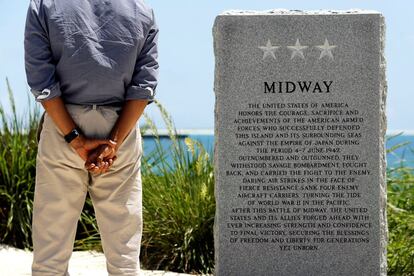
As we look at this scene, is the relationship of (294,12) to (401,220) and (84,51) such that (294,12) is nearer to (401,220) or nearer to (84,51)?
(84,51)

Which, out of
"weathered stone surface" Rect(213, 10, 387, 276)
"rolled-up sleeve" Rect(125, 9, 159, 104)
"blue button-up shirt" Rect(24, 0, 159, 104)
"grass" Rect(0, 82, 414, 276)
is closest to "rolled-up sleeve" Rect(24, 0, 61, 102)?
"blue button-up shirt" Rect(24, 0, 159, 104)

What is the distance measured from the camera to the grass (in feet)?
19.7

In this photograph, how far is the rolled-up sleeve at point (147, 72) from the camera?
3.67 m

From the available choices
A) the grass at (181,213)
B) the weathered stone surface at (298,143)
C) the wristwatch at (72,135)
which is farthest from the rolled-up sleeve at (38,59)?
the grass at (181,213)

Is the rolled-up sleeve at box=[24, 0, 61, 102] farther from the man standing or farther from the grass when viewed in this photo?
the grass

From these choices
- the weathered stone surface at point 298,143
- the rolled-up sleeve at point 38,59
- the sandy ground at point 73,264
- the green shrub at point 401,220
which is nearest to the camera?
the rolled-up sleeve at point 38,59

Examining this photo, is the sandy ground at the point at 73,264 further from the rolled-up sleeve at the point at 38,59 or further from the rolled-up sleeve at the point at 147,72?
the rolled-up sleeve at the point at 38,59

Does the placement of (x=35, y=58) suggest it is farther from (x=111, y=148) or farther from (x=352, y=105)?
(x=352, y=105)

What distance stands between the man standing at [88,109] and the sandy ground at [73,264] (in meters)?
2.12

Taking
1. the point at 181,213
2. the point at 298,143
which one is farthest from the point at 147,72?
the point at 181,213

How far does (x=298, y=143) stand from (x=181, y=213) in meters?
1.50

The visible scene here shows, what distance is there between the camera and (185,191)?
623 centimetres

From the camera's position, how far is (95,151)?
3.62 meters

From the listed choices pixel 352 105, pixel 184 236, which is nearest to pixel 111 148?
pixel 352 105
